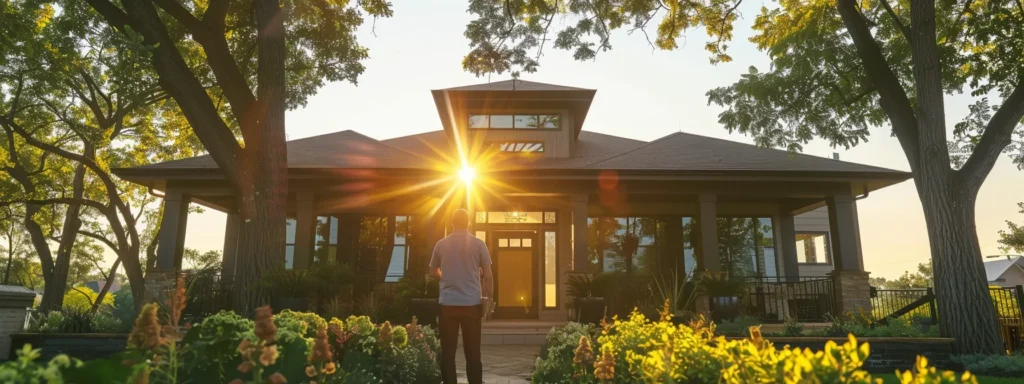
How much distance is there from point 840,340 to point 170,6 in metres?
11.6

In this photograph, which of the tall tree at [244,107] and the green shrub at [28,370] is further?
the tall tree at [244,107]

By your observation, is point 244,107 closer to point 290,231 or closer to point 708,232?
point 290,231

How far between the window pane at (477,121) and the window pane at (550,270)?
3.51 meters

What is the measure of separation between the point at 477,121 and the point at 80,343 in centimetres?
1073

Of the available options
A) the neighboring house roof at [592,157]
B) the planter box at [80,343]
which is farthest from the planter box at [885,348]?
the planter box at [80,343]

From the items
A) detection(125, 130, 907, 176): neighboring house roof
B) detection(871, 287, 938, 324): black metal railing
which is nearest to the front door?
detection(125, 130, 907, 176): neighboring house roof

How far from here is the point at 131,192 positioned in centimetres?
2203

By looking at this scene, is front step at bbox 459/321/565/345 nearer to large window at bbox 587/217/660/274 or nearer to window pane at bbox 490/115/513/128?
large window at bbox 587/217/660/274

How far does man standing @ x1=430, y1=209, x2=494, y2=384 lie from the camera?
5.17m

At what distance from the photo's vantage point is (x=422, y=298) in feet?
36.0

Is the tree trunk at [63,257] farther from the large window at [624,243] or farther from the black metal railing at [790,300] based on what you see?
the black metal railing at [790,300]

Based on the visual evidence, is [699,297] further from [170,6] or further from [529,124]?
[170,6]

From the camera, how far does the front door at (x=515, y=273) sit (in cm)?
1505

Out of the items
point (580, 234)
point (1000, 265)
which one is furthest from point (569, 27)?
point (1000, 265)
